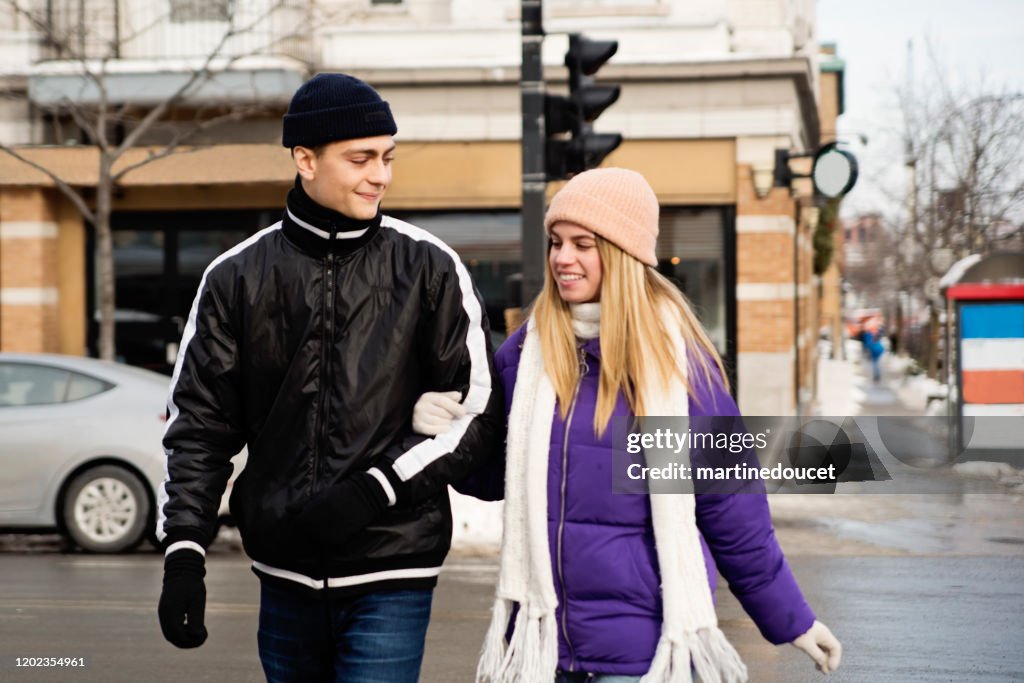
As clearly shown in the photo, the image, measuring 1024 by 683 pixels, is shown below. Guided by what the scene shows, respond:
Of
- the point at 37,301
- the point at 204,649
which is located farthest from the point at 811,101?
the point at 204,649

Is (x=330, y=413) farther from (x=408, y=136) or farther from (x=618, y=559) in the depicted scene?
(x=408, y=136)

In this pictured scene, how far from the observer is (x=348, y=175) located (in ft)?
10.9

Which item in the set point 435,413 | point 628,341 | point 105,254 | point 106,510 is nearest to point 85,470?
point 106,510

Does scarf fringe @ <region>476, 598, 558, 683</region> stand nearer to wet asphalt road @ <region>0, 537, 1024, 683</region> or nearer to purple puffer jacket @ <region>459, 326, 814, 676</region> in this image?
purple puffer jacket @ <region>459, 326, 814, 676</region>

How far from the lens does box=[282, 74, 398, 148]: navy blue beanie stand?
10.9 ft

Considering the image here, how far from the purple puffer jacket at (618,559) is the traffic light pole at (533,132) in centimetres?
673

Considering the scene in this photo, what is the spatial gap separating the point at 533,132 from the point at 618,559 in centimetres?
705

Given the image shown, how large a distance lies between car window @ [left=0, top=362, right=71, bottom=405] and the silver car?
13cm

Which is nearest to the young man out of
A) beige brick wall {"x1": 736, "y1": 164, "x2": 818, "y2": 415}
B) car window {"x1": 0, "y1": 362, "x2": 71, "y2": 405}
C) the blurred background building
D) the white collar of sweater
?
the white collar of sweater

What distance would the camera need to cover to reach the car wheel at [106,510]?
10.3m

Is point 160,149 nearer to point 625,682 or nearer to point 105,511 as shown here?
point 105,511

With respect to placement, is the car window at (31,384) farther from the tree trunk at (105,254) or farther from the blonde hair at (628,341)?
the blonde hair at (628,341)

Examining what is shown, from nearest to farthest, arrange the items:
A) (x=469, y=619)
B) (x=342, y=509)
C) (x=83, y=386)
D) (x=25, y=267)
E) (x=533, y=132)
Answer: (x=342, y=509)
(x=469, y=619)
(x=533, y=132)
(x=83, y=386)
(x=25, y=267)

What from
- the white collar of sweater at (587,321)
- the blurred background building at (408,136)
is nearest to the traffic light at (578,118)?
the white collar of sweater at (587,321)
